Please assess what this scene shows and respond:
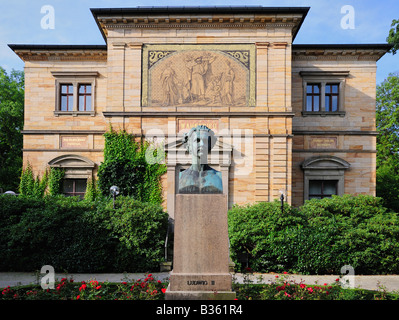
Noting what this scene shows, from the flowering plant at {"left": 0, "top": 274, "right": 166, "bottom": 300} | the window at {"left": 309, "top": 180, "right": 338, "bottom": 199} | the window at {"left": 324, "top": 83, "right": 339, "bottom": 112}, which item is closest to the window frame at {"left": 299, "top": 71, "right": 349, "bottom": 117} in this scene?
the window at {"left": 324, "top": 83, "right": 339, "bottom": 112}

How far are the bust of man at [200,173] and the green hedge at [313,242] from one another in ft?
21.4

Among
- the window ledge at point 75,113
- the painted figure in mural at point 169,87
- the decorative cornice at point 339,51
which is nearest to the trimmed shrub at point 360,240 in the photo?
the painted figure in mural at point 169,87

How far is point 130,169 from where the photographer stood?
18.3m

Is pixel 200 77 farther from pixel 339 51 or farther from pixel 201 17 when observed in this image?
pixel 339 51

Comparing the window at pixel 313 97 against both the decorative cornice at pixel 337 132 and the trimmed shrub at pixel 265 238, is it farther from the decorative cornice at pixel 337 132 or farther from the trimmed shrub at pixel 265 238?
the trimmed shrub at pixel 265 238

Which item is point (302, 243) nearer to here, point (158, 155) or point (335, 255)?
point (335, 255)

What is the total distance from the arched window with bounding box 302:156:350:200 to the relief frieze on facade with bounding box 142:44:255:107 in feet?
18.2

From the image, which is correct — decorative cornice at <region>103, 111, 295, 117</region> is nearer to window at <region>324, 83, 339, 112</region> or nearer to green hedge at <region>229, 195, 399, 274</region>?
window at <region>324, 83, 339, 112</region>

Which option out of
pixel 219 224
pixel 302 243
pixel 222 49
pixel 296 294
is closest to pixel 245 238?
pixel 302 243

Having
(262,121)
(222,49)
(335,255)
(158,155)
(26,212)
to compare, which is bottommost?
(335,255)

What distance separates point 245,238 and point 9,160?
26473 mm

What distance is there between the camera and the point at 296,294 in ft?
24.4
